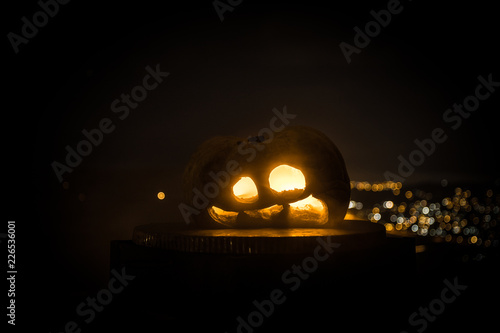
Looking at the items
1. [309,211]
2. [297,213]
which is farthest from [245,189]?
[309,211]

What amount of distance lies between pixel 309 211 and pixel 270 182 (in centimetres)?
57

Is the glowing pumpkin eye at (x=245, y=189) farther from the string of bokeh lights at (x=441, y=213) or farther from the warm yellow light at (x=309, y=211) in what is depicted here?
the string of bokeh lights at (x=441, y=213)

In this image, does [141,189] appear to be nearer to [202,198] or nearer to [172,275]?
[202,198]

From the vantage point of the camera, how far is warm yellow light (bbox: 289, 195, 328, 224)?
570 cm

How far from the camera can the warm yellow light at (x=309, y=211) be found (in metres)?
5.70

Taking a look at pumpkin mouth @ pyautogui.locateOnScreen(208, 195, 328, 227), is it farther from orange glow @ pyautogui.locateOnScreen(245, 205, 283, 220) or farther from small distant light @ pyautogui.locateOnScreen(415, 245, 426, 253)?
small distant light @ pyautogui.locateOnScreen(415, 245, 426, 253)

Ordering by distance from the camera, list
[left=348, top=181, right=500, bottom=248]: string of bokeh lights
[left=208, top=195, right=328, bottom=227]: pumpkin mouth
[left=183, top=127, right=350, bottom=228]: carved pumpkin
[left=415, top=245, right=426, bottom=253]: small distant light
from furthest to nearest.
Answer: [left=348, top=181, right=500, bottom=248]: string of bokeh lights
[left=415, top=245, right=426, bottom=253]: small distant light
[left=208, top=195, right=328, bottom=227]: pumpkin mouth
[left=183, top=127, right=350, bottom=228]: carved pumpkin

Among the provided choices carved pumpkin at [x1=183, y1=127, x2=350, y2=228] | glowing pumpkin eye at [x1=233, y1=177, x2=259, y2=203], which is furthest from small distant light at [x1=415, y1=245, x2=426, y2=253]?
glowing pumpkin eye at [x1=233, y1=177, x2=259, y2=203]

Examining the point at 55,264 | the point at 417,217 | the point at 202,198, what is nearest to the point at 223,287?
the point at 202,198

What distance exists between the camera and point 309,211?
5.73m

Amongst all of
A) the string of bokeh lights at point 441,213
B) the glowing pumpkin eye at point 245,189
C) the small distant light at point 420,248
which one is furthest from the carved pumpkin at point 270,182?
the string of bokeh lights at point 441,213

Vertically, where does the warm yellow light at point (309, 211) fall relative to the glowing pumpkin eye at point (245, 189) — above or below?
below

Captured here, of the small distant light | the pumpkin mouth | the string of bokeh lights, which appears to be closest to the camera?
the pumpkin mouth

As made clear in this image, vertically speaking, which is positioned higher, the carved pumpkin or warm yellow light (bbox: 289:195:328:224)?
the carved pumpkin
